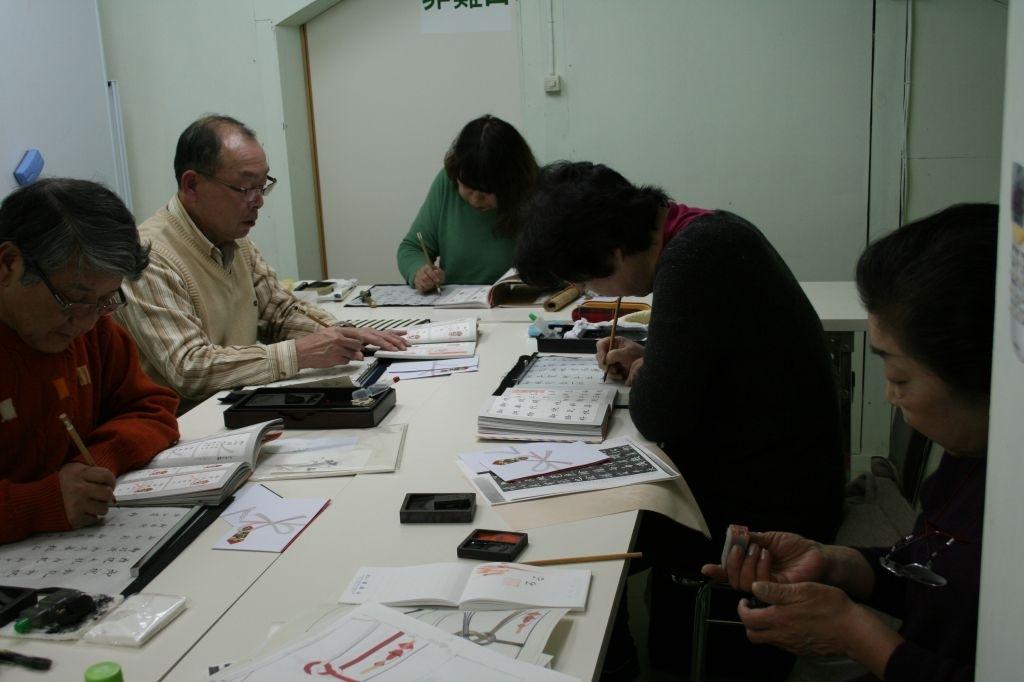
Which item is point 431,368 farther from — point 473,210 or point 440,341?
point 473,210

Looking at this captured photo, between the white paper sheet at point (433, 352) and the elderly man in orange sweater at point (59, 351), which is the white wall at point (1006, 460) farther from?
the white paper sheet at point (433, 352)

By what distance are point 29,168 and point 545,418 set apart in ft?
9.52

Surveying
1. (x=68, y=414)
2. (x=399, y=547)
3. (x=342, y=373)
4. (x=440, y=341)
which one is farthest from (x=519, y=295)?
(x=399, y=547)

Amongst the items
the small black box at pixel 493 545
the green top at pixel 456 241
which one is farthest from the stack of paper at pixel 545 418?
the green top at pixel 456 241

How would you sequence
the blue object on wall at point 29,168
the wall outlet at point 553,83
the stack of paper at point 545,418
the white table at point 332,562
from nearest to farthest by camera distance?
1. the white table at point 332,562
2. the stack of paper at point 545,418
3. the blue object on wall at point 29,168
4. the wall outlet at point 553,83

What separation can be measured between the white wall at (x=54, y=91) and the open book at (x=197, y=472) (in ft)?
7.14

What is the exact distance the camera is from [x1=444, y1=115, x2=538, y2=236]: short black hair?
347 cm

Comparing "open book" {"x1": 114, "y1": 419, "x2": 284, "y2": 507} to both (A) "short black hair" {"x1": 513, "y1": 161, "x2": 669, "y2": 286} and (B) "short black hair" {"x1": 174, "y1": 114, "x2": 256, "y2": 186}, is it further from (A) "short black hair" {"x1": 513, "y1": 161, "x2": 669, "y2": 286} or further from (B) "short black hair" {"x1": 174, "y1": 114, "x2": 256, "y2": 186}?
(B) "short black hair" {"x1": 174, "y1": 114, "x2": 256, "y2": 186}

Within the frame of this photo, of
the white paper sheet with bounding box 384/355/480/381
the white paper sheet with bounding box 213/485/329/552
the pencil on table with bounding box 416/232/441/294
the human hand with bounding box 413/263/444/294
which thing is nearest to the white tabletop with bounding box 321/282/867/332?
the human hand with bounding box 413/263/444/294

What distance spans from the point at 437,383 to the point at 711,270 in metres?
0.91

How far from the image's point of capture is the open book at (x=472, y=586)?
4.01 ft

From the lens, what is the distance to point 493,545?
1.38m

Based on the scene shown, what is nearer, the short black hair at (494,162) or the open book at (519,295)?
the open book at (519,295)

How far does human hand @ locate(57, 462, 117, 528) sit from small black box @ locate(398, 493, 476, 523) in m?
0.49
